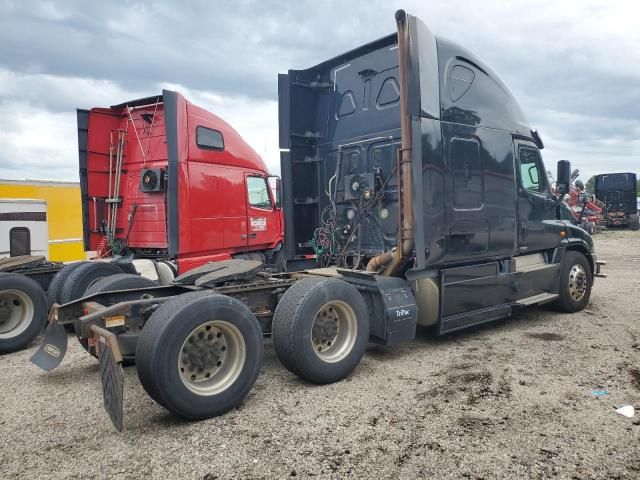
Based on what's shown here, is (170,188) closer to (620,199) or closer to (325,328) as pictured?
(325,328)

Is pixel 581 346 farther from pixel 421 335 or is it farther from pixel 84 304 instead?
pixel 84 304

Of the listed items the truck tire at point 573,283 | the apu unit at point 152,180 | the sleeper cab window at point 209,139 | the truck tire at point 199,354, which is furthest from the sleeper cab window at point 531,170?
the apu unit at point 152,180

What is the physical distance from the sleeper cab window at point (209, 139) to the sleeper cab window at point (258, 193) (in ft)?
2.76

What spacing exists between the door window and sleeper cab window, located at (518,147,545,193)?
28.0ft

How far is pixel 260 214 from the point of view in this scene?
8.87m

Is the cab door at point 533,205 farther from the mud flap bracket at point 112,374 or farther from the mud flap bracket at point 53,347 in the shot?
the mud flap bracket at point 53,347

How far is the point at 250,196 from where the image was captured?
28.5 ft

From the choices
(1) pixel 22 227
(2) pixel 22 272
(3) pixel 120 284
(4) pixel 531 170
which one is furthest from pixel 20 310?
(4) pixel 531 170

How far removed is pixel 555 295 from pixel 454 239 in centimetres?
249

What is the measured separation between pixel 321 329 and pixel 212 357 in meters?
1.09

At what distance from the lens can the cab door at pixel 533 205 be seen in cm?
636

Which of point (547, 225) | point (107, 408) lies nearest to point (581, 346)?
point (547, 225)

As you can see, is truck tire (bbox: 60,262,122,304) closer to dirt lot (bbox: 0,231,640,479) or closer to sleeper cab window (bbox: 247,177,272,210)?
dirt lot (bbox: 0,231,640,479)

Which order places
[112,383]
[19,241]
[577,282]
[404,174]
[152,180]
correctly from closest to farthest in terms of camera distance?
[112,383] → [404,174] → [577,282] → [152,180] → [19,241]
